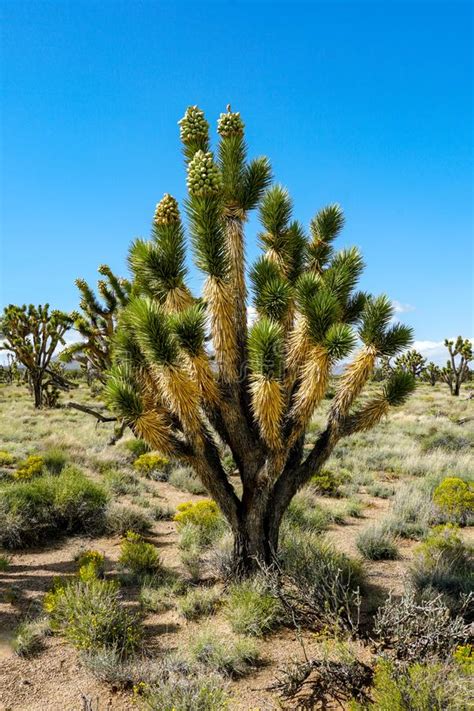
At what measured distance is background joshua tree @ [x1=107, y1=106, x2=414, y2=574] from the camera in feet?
17.9

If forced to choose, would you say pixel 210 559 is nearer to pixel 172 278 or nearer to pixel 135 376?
pixel 135 376

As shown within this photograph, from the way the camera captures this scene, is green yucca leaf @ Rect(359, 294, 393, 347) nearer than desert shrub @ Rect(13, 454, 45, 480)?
Yes

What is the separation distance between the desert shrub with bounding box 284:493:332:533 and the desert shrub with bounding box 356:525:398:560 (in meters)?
0.75

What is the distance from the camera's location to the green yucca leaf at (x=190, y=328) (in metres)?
5.35

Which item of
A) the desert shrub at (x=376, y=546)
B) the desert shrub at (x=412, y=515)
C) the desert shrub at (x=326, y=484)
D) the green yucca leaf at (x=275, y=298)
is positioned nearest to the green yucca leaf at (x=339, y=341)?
the green yucca leaf at (x=275, y=298)

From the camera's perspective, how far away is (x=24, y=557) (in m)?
7.79

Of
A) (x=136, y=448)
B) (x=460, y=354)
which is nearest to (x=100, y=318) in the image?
(x=136, y=448)

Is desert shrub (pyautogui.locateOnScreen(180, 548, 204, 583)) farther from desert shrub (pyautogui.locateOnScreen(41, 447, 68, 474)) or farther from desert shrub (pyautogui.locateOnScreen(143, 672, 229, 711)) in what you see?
desert shrub (pyautogui.locateOnScreen(41, 447, 68, 474))

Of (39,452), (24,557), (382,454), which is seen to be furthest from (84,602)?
(382,454)

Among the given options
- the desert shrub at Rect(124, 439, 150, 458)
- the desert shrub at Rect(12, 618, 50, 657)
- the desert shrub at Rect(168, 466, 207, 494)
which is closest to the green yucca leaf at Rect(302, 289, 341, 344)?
the desert shrub at Rect(12, 618, 50, 657)

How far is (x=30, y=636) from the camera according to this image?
5180 mm

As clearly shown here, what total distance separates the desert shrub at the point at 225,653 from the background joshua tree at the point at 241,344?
1.30 m

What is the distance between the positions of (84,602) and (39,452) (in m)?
9.16

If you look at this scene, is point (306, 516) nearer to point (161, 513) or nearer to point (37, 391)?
point (161, 513)
